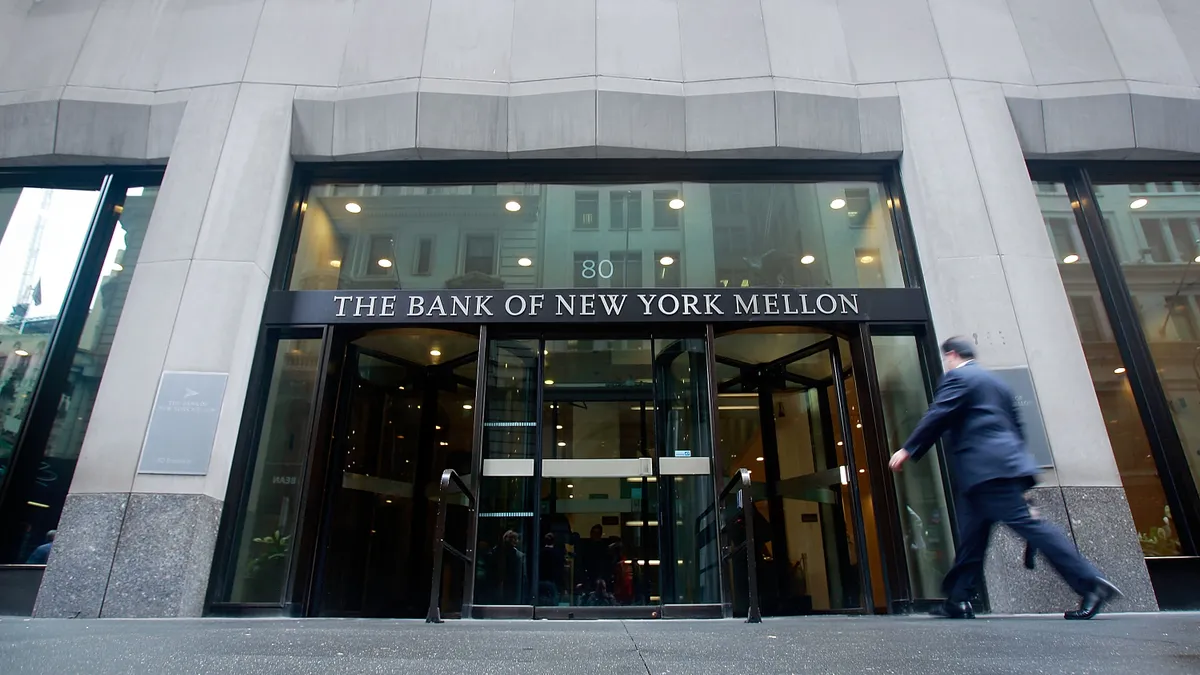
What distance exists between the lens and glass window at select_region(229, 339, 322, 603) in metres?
6.66

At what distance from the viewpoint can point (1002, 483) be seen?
4246 millimetres

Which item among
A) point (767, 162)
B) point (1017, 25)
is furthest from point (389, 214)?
point (1017, 25)

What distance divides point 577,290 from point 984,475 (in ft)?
14.9

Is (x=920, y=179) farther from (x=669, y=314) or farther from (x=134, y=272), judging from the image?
(x=134, y=272)

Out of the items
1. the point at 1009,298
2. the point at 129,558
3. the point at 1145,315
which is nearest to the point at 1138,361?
the point at 1145,315

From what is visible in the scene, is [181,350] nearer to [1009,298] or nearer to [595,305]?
[595,305]

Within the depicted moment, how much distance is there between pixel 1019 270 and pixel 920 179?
142cm

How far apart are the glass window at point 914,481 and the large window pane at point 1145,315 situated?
169 centimetres

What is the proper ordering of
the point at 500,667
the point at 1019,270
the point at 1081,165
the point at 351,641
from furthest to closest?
the point at 1081,165
the point at 1019,270
the point at 351,641
the point at 500,667

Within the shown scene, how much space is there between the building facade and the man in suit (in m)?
2.07

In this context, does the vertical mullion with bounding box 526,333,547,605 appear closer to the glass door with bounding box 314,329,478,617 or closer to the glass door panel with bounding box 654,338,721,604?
the glass door with bounding box 314,329,478,617

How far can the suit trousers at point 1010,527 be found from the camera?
401cm

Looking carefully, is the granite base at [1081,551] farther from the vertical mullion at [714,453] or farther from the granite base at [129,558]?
the granite base at [129,558]

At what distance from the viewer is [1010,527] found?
427 cm
